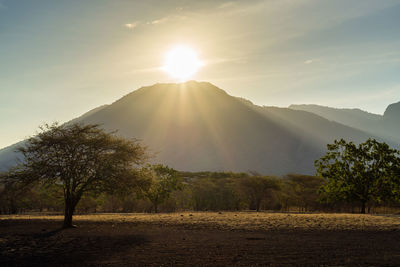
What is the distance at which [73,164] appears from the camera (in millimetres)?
27297

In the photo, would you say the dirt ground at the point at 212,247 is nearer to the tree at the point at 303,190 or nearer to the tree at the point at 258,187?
the tree at the point at 258,187

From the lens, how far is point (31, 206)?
6438 cm

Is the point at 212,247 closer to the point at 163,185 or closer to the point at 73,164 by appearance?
the point at 73,164

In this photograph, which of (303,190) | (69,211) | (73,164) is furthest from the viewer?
(303,190)

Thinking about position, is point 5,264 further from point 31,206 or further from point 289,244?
point 31,206

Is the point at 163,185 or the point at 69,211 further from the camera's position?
the point at 163,185

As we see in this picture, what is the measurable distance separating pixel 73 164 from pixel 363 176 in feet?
125

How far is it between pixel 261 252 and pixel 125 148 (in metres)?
17.0

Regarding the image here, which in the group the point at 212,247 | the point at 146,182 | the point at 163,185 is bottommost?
the point at 212,247

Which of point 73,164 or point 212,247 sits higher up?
point 73,164

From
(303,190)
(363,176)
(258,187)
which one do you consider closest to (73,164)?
(363,176)

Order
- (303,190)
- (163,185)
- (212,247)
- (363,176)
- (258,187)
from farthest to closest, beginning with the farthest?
(303,190)
(258,187)
(163,185)
(363,176)
(212,247)

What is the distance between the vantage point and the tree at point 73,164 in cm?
2739

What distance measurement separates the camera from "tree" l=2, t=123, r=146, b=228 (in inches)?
1078
